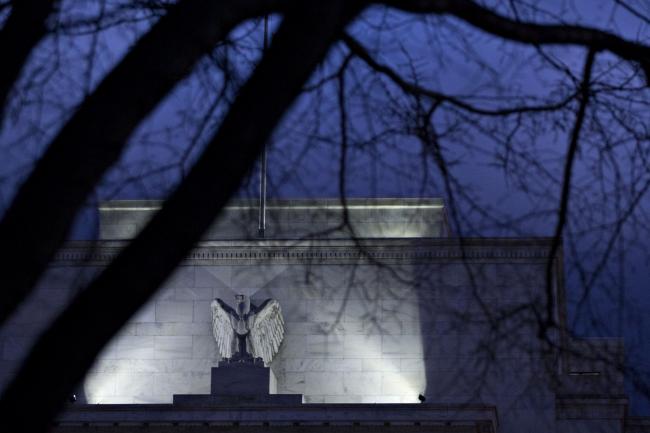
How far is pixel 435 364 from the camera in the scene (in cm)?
3064

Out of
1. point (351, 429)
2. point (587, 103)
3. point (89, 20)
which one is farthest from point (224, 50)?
point (351, 429)

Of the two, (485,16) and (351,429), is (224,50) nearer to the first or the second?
(485,16)

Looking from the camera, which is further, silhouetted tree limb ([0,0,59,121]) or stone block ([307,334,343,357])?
stone block ([307,334,343,357])

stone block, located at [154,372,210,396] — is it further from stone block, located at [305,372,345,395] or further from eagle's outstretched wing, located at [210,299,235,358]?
stone block, located at [305,372,345,395]

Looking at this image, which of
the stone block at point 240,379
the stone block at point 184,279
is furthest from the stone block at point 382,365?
the stone block at point 184,279

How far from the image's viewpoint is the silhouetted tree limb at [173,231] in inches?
183

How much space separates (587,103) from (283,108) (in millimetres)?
2765

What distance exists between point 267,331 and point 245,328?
756 millimetres

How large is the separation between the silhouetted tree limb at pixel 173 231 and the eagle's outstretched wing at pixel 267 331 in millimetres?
24101

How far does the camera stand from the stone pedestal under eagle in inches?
1133

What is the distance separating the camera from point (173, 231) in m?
4.91

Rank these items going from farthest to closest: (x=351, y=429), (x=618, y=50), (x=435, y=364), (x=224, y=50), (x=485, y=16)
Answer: (x=435, y=364), (x=351, y=429), (x=224, y=50), (x=618, y=50), (x=485, y=16)

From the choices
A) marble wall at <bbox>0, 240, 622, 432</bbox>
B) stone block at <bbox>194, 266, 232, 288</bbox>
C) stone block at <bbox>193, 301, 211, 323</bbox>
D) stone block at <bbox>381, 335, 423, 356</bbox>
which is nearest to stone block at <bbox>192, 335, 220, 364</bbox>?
marble wall at <bbox>0, 240, 622, 432</bbox>

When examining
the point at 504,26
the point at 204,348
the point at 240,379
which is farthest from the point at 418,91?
the point at 204,348
